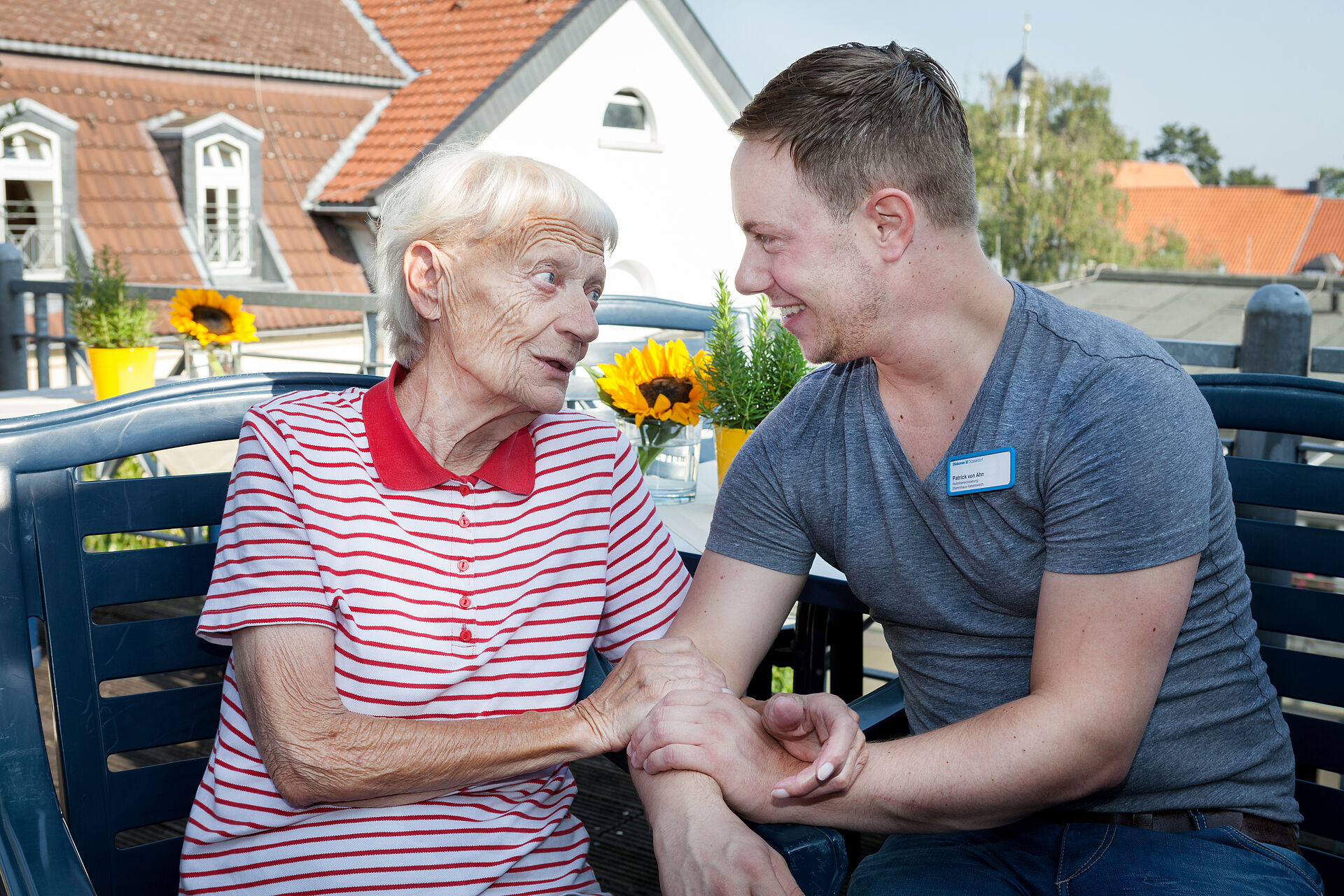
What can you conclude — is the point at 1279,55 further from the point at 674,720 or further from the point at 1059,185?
the point at 674,720

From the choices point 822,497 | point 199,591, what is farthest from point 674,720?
point 199,591

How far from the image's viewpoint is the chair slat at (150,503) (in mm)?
1489

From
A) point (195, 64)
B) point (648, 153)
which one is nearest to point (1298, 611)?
point (195, 64)

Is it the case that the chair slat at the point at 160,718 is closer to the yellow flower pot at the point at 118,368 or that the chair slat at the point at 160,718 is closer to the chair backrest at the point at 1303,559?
the chair backrest at the point at 1303,559

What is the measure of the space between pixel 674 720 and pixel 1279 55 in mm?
76113

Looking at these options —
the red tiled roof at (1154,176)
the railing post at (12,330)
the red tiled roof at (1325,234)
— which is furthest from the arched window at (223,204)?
the red tiled roof at (1154,176)

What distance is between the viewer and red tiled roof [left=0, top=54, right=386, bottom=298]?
10789 millimetres

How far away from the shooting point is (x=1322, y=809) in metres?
1.62

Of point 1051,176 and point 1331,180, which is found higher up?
point 1331,180

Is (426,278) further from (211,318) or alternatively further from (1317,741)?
(211,318)

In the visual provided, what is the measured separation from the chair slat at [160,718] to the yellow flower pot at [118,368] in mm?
2292

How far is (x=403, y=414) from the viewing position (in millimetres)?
1644

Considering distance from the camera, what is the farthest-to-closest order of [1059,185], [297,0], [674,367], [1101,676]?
[1059,185]
[297,0]
[674,367]
[1101,676]

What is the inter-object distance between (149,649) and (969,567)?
1167 millimetres
